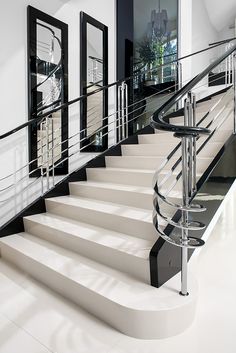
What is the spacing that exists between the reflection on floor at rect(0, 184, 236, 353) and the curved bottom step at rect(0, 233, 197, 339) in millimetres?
54

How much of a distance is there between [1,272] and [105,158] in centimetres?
191

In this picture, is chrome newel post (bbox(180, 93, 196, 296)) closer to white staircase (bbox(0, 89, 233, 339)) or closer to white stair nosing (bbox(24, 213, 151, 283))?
white staircase (bbox(0, 89, 233, 339))

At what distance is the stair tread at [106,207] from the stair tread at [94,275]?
0.46 m

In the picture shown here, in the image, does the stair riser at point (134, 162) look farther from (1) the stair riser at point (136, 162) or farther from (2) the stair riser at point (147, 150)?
(2) the stair riser at point (147, 150)

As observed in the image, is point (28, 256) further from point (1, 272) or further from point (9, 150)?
point (9, 150)

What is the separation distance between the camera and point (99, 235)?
2379 millimetres

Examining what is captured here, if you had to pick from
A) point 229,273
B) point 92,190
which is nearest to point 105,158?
point 92,190

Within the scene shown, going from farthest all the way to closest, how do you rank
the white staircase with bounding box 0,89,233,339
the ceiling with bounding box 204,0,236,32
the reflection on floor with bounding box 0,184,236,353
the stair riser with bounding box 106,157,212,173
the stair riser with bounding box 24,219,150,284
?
1. the ceiling with bounding box 204,0,236,32
2. the stair riser with bounding box 106,157,212,173
3. the stair riser with bounding box 24,219,150,284
4. the white staircase with bounding box 0,89,233,339
5. the reflection on floor with bounding box 0,184,236,353

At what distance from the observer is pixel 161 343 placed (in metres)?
1.57

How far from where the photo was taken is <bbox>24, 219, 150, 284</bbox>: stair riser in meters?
1.93

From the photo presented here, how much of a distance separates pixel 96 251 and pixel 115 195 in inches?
30.8

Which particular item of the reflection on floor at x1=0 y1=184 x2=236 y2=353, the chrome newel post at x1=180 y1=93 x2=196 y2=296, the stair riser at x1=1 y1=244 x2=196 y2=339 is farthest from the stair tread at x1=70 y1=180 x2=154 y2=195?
the stair riser at x1=1 y1=244 x2=196 y2=339

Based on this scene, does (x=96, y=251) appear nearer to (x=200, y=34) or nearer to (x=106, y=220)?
(x=106, y=220)

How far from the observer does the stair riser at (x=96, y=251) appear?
6.33 ft
